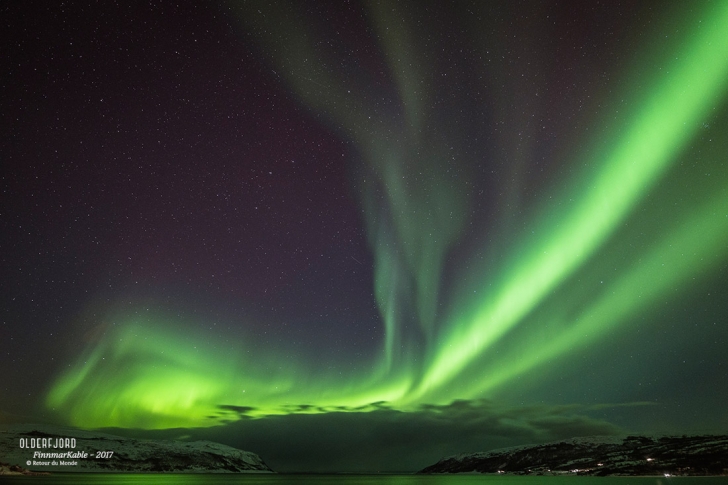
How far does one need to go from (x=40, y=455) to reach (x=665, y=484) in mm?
209982

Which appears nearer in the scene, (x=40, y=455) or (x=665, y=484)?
(x=665, y=484)

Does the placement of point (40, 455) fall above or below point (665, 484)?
above

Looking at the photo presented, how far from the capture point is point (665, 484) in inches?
5930

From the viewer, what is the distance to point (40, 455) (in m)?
193
